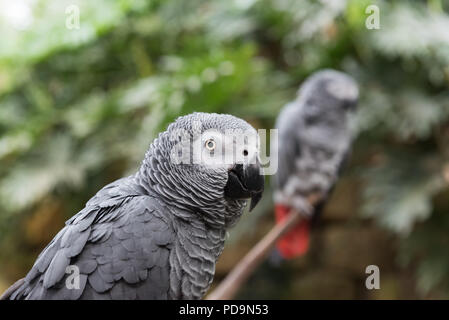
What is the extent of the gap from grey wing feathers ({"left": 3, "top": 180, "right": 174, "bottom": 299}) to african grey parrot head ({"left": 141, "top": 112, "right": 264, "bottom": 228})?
0.04 m

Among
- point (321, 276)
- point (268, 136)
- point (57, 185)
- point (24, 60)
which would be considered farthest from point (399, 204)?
point (24, 60)

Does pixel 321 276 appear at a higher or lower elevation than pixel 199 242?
lower

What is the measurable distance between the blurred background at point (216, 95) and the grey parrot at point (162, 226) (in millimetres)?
738

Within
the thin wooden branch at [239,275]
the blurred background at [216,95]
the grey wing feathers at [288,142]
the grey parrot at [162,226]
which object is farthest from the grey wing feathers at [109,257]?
the grey wing feathers at [288,142]

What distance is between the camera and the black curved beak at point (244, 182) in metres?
0.57

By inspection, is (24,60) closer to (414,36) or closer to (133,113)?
(133,113)

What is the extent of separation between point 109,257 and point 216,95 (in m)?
0.90

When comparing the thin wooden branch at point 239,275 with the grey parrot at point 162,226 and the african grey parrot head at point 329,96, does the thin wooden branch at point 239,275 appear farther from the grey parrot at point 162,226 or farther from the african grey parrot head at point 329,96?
the african grey parrot head at point 329,96

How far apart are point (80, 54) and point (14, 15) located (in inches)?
12.8

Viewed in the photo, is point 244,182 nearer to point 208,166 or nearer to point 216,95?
point 208,166

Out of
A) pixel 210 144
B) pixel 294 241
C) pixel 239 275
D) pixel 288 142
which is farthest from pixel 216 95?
pixel 210 144

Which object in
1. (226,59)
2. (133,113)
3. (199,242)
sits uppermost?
(226,59)

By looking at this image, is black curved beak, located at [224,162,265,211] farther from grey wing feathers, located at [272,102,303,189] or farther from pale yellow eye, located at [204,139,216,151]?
grey wing feathers, located at [272,102,303,189]
